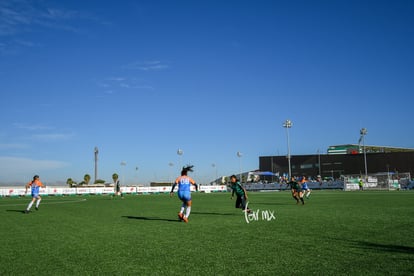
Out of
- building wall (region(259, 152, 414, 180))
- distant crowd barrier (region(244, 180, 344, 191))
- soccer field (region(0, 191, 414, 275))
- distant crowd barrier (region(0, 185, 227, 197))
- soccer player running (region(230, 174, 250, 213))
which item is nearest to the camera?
soccer field (region(0, 191, 414, 275))

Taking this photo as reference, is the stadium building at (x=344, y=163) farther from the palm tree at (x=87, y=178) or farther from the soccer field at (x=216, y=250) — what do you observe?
the soccer field at (x=216, y=250)

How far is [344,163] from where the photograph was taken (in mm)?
116062

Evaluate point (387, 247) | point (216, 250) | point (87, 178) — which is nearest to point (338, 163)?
point (87, 178)

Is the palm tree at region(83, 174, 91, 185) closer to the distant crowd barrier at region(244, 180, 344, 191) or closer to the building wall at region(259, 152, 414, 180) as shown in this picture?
the building wall at region(259, 152, 414, 180)

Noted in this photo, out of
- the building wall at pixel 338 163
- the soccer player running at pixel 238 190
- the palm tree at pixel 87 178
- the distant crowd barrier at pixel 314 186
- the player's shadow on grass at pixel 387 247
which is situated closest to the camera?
the player's shadow on grass at pixel 387 247

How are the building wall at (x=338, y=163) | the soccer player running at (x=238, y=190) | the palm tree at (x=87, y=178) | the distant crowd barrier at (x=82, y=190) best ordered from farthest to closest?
1. the palm tree at (x=87, y=178)
2. the building wall at (x=338, y=163)
3. the distant crowd barrier at (x=82, y=190)
4. the soccer player running at (x=238, y=190)

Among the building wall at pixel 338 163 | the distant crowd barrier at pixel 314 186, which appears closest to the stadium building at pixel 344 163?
the building wall at pixel 338 163

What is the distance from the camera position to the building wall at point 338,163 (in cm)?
11025

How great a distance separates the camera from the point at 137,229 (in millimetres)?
12211

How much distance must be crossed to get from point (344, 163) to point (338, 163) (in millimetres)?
1824

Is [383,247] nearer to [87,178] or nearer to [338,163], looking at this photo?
[338,163]

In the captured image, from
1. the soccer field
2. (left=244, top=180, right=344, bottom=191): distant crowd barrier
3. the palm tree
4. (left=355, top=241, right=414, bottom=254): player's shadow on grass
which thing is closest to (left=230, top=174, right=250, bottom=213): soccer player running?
the soccer field

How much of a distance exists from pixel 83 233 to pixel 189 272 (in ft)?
20.8

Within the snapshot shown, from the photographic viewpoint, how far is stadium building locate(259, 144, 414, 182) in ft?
362
